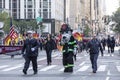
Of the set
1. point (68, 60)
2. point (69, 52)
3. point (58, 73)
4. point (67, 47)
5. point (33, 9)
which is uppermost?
point (33, 9)

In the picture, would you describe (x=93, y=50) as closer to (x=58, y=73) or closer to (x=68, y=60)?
(x=68, y=60)

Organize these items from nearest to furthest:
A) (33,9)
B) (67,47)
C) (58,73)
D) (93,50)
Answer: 1. (58,73)
2. (67,47)
3. (93,50)
4. (33,9)

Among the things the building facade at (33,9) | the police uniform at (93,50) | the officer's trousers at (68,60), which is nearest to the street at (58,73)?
the officer's trousers at (68,60)

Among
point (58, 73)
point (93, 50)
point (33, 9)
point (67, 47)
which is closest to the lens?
point (58, 73)

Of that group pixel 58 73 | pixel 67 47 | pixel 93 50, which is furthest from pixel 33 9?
pixel 58 73

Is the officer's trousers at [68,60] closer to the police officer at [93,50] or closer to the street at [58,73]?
the street at [58,73]

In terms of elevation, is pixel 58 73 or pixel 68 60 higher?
pixel 68 60

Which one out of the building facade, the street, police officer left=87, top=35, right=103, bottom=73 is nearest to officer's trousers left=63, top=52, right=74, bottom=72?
the street

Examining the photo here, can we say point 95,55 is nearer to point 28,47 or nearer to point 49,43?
point 28,47

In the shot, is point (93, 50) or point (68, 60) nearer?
point (68, 60)

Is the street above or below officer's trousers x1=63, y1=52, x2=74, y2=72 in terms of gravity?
below

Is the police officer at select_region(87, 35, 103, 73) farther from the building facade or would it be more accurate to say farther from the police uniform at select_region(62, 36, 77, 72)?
the building facade

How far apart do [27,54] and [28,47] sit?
12.0 inches

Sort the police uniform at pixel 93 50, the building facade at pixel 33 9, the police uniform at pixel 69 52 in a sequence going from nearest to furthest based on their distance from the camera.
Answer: the police uniform at pixel 69 52 < the police uniform at pixel 93 50 < the building facade at pixel 33 9
